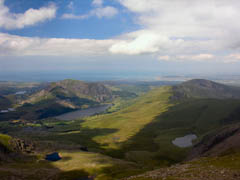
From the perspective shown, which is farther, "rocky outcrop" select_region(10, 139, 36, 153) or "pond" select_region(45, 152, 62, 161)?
"rocky outcrop" select_region(10, 139, 36, 153)

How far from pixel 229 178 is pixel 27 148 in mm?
139006

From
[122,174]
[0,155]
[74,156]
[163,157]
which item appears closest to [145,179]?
[122,174]

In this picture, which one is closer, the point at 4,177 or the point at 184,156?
the point at 4,177

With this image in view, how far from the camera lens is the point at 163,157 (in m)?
171

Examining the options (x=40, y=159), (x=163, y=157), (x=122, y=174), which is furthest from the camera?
(x=163, y=157)

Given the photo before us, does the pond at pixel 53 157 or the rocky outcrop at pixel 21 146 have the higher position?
the rocky outcrop at pixel 21 146

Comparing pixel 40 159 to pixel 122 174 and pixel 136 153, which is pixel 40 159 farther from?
pixel 136 153

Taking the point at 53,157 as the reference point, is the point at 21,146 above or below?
above

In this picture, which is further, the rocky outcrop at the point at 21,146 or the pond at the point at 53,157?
the rocky outcrop at the point at 21,146

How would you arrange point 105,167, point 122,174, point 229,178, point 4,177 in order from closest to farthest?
1. point 229,178
2. point 4,177
3. point 122,174
4. point 105,167

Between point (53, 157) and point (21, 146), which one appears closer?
point (53, 157)

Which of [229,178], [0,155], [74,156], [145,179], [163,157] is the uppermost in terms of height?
[229,178]

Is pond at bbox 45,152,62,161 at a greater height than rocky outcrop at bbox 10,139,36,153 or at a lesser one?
lesser

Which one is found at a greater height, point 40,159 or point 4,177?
point 4,177
